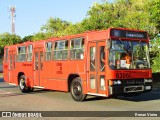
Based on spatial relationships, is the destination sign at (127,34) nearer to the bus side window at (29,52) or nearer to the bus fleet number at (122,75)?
the bus fleet number at (122,75)

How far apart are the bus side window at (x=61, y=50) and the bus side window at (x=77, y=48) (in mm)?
488

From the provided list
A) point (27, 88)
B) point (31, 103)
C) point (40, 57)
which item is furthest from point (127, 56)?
point (27, 88)

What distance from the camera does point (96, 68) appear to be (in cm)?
1354

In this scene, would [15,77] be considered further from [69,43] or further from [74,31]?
[74,31]

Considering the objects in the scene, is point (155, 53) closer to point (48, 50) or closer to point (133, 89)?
point (48, 50)

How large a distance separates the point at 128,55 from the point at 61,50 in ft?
12.0

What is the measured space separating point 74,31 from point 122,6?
4.90 m

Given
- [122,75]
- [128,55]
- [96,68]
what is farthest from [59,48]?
[122,75]

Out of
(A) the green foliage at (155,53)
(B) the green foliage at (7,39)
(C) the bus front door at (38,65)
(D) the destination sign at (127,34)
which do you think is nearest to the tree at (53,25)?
(B) the green foliage at (7,39)

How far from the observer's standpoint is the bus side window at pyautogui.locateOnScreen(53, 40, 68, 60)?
15.6 metres

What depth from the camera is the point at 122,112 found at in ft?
36.9

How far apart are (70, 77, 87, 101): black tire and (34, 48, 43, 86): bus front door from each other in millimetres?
3156

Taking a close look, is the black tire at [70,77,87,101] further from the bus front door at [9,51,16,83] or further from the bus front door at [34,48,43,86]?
the bus front door at [9,51,16,83]

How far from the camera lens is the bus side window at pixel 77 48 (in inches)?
570
